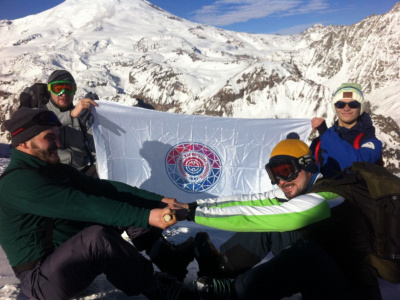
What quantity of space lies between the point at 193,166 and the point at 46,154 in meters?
3.48

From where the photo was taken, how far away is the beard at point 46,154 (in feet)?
7.57

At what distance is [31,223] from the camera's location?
2.21 m

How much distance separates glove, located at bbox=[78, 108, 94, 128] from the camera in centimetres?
451

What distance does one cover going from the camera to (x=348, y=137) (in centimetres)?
351

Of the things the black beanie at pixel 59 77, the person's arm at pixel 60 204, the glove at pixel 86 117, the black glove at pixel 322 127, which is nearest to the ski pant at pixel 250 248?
the person's arm at pixel 60 204

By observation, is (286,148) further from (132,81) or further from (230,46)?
(230,46)

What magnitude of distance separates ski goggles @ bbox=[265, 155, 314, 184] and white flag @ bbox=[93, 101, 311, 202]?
10.1 ft

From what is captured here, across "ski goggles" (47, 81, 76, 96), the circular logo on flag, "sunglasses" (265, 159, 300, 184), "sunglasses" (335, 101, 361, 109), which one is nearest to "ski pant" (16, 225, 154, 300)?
"sunglasses" (265, 159, 300, 184)

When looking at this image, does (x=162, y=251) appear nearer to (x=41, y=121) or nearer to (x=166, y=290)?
(x=166, y=290)

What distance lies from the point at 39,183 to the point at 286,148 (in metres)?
2.04

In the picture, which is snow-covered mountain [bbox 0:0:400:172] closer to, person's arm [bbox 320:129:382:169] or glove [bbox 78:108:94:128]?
person's arm [bbox 320:129:382:169]

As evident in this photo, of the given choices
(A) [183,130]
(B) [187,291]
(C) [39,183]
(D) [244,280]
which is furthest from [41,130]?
(A) [183,130]

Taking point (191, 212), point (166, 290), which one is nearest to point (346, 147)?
point (191, 212)

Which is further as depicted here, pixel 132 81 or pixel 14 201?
pixel 132 81
